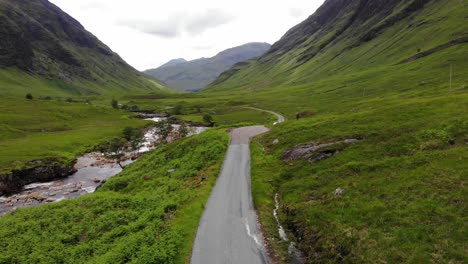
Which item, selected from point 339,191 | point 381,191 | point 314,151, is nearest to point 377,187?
point 381,191

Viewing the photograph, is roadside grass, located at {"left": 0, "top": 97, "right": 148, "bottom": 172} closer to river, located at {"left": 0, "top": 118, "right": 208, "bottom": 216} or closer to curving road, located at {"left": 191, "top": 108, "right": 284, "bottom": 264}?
river, located at {"left": 0, "top": 118, "right": 208, "bottom": 216}

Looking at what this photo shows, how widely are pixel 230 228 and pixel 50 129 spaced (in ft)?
403

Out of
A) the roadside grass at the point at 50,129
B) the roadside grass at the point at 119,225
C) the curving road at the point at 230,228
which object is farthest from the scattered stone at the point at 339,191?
the roadside grass at the point at 50,129

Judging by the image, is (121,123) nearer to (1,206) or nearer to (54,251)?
(1,206)

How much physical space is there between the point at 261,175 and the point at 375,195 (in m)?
15.3

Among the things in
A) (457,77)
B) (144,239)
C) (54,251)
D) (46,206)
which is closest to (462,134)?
(144,239)

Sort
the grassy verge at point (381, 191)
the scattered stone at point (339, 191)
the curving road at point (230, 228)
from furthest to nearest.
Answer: the scattered stone at point (339, 191) < the curving road at point (230, 228) < the grassy verge at point (381, 191)

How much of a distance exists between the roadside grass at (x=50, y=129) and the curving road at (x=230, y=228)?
2312 inches

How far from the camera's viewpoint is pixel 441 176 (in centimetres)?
2653

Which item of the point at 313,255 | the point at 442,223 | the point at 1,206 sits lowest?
the point at 1,206

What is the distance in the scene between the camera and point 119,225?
2948cm

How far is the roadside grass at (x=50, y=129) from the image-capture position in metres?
81.4

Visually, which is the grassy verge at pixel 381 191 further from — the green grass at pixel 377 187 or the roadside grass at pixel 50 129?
the roadside grass at pixel 50 129

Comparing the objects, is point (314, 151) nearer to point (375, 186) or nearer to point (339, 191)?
point (339, 191)
